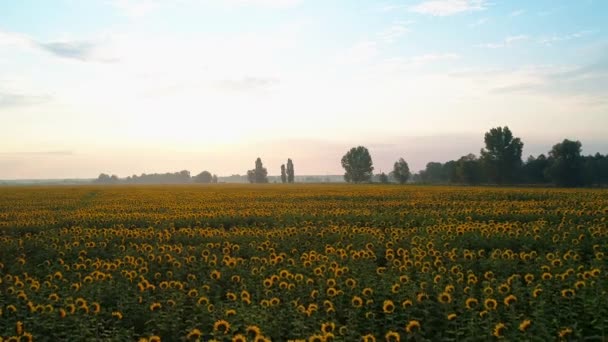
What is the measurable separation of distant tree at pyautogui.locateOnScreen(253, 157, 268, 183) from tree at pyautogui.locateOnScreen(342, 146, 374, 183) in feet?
101

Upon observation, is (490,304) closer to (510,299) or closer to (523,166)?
(510,299)

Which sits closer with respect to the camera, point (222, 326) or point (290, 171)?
point (222, 326)

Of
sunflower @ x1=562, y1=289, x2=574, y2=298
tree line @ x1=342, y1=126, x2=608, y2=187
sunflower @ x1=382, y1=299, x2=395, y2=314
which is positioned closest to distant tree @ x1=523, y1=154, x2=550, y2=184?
tree line @ x1=342, y1=126, x2=608, y2=187

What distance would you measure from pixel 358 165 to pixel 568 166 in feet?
209

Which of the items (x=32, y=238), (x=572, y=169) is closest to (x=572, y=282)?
(x=32, y=238)

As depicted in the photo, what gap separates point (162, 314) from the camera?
7.68 m

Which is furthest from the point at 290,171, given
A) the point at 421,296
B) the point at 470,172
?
the point at 421,296

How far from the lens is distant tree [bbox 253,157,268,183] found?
15295 centimetres

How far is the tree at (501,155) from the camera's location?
78250 mm

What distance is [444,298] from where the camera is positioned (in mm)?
7473

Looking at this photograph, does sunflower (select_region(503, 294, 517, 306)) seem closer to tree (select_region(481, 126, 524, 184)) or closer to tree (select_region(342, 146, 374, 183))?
tree (select_region(481, 126, 524, 184))

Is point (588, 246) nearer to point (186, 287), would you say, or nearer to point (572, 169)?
point (186, 287)

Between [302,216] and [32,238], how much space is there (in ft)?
29.9

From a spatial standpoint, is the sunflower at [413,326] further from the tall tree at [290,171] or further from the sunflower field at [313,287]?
the tall tree at [290,171]
